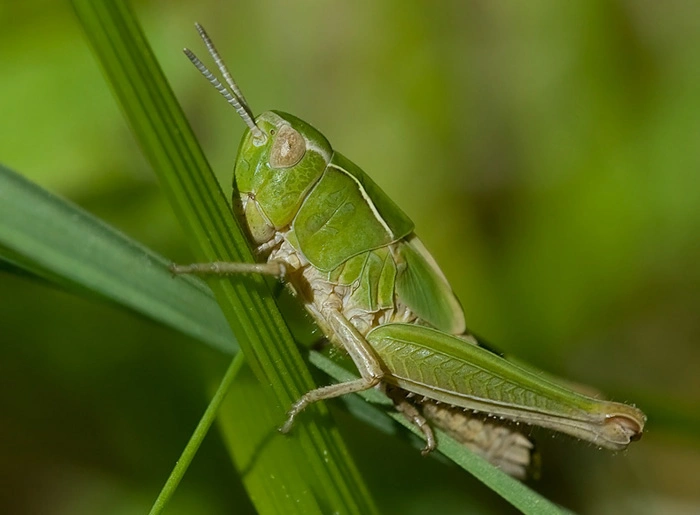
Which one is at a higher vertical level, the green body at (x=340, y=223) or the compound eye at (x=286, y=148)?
the compound eye at (x=286, y=148)

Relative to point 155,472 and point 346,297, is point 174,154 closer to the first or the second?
point 346,297

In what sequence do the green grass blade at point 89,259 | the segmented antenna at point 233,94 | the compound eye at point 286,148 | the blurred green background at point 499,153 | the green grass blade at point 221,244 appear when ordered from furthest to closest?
the blurred green background at point 499,153, the compound eye at point 286,148, the segmented antenna at point 233,94, the green grass blade at point 89,259, the green grass blade at point 221,244

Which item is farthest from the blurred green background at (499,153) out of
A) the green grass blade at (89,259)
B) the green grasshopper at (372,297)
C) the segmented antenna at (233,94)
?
the green grass blade at (89,259)

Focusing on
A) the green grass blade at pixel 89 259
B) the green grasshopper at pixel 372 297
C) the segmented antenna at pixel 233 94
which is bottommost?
the green grasshopper at pixel 372 297

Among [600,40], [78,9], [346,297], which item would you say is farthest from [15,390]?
[600,40]

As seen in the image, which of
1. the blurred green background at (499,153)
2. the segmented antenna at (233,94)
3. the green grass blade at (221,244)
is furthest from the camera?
the blurred green background at (499,153)

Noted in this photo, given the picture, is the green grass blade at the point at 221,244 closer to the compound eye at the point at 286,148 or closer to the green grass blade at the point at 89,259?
the green grass blade at the point at 89,259

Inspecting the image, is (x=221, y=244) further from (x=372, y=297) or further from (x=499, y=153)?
(x=499, y=153)

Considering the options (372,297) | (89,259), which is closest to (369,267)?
(372,297)

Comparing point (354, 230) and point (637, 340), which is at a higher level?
point (354, 230)
